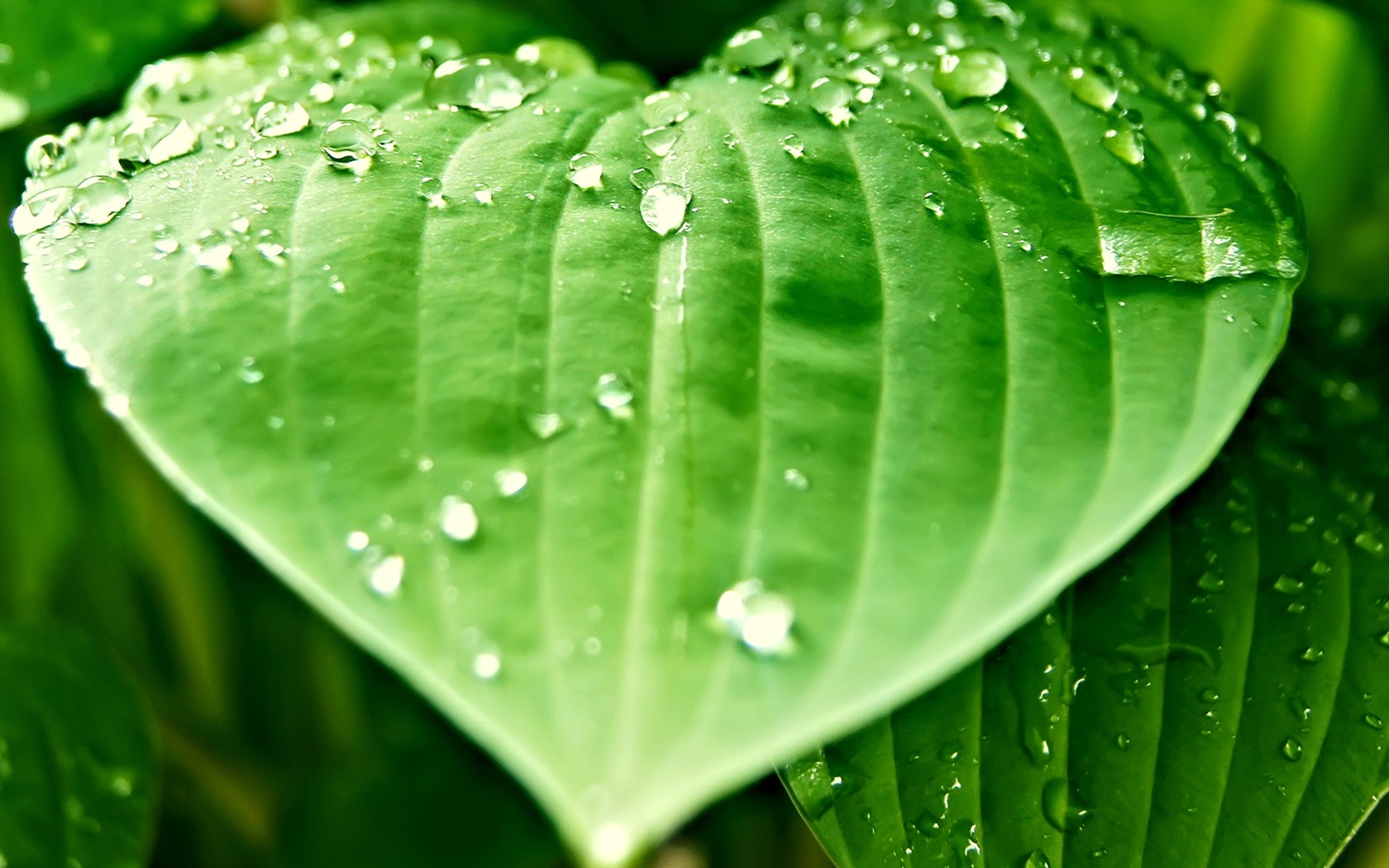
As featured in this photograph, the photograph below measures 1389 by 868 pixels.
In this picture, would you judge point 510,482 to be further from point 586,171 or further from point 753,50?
point 753,50

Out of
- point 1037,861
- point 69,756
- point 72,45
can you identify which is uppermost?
point 72,45

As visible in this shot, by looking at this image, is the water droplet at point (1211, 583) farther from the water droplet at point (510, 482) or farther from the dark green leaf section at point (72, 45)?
the dark green leaf section at point (72, 45)

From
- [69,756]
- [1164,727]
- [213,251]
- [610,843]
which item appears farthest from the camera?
[69,756]

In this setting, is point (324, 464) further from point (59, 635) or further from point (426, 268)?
point (59, 635)

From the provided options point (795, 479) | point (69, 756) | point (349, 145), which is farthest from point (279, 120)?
point (69, 756)

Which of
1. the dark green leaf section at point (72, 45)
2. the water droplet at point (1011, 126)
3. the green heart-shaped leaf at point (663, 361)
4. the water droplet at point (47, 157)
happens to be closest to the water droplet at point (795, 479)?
the green heart-shaped leaf at point (663, 361)
